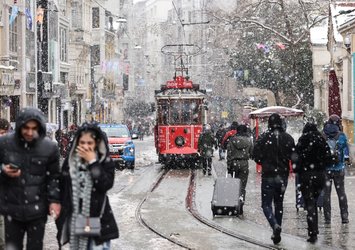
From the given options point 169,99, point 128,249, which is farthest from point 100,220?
point 169,99

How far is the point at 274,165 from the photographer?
38.4ft

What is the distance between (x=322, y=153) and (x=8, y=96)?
28489mm

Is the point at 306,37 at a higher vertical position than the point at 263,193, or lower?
higher

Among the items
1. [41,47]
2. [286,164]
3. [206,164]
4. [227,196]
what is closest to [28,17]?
[41,47]

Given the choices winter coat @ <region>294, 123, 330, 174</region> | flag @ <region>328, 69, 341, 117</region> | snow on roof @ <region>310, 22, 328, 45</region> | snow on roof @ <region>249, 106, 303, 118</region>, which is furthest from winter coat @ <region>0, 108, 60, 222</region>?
snow on roof @ <region>310, 22, 328, 45</region>

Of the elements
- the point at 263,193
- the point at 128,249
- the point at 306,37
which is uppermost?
the point at 306,37

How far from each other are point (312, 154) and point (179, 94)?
21.2 metres

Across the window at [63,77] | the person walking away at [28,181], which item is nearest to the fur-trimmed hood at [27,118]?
the person walking away at [28,181]

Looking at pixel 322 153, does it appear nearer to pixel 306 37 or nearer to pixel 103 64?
pixel 306 37

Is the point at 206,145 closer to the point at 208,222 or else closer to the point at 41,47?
the point at 208,222

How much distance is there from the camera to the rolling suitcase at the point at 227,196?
14875 millimetres

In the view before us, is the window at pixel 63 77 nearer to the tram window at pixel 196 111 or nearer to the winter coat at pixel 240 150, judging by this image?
the tram window at pixel 196 111

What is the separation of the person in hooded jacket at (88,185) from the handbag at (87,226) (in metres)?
0.05

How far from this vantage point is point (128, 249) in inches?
453
